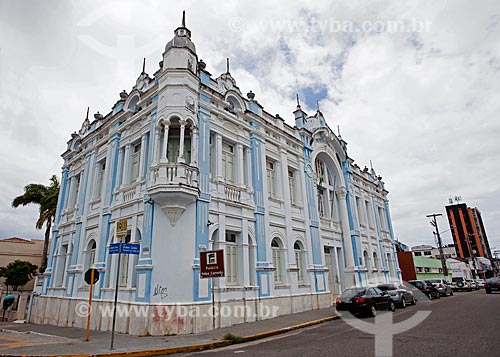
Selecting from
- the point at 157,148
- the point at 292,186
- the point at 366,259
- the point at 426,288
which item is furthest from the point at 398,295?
the point at 157,148

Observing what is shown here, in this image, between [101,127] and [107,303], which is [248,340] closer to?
[107,303]

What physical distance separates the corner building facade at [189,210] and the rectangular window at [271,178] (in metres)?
0.07

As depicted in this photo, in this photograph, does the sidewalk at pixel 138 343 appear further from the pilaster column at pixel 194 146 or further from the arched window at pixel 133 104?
the arched window at pixel 133 104

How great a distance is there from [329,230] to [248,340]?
12.4 meters

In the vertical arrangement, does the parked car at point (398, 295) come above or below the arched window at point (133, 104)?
below

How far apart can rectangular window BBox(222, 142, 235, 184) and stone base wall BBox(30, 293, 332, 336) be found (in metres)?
5.47

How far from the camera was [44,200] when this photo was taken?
26.4m

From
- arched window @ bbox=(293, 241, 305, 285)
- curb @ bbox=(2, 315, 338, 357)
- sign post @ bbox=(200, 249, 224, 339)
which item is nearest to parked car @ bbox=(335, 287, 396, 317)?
arched window @ bbox=(293, 241, 305, 285)

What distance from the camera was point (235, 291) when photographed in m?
12.9

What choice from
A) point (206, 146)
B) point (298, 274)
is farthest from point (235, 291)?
point (206, 146)

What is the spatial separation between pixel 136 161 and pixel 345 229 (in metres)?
14.6

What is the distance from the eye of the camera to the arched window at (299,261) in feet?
54.9

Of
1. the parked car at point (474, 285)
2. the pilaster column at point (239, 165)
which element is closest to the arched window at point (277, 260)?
the pilaster column at point (239, 165)

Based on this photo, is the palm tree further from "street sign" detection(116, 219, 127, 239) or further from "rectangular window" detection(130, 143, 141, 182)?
"street sign" detection(116, 219, 127, 239)
